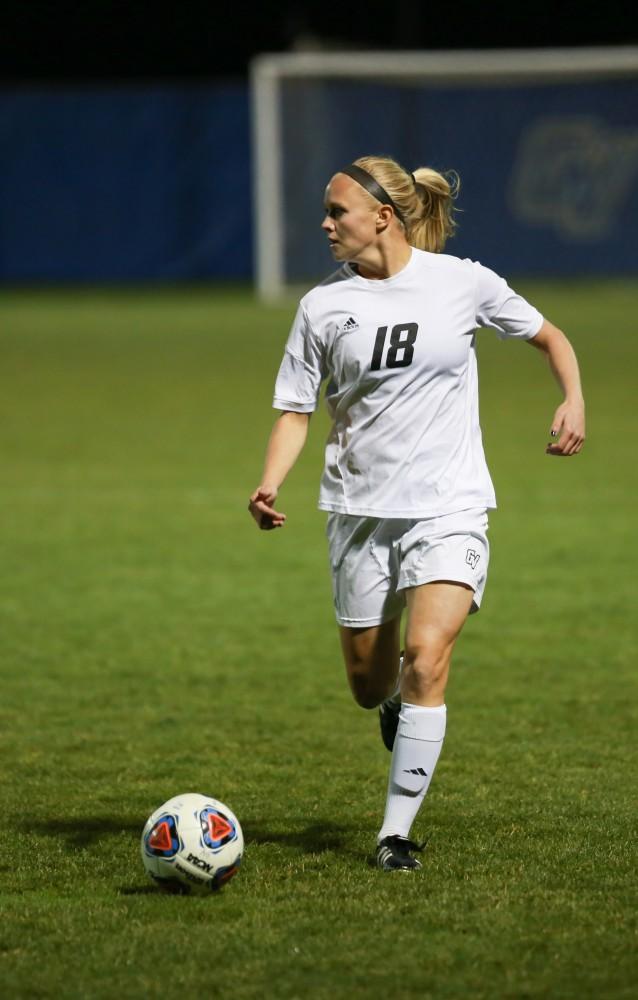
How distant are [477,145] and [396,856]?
1062 inches

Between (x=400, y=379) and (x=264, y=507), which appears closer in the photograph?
(x=264, y=507)

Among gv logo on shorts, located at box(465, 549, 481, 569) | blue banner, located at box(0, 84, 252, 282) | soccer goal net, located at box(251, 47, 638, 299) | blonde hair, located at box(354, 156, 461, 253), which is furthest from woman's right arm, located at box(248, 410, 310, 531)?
blue banner, located at box(0, 84, 252, 282)

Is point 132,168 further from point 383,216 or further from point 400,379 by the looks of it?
point 400,379

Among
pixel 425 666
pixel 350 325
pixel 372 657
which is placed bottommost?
pixel 372 657

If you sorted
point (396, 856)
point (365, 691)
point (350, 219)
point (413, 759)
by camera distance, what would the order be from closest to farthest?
point (396, 856), point (413, 759), point (350, 219), point (365, 691)

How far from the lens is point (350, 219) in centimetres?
504

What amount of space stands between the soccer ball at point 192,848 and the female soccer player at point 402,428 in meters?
0.47

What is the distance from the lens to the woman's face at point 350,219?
16.6 ft

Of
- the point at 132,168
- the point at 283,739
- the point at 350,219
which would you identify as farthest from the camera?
the point at 132,168

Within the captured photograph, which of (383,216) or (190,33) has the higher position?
(383,216)

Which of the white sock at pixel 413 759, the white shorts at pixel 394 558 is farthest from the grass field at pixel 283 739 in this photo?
the white shorts at pixel 394 558

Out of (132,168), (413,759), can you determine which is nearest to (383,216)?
(413,759)

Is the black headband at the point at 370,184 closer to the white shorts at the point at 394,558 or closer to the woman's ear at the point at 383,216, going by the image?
the woman's ear at the point at 383,216

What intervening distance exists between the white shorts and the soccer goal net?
22.4 m
